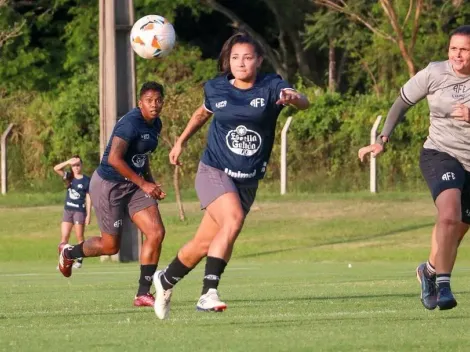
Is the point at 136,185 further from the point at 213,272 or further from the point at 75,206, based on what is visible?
the point at 75,206

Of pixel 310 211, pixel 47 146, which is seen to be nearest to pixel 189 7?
pixel 47 146

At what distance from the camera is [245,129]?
A: 34.8 feet

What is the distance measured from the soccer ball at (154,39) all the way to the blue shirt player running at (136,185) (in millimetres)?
3434

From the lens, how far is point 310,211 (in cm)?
3234

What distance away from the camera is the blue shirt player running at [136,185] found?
41.8ft

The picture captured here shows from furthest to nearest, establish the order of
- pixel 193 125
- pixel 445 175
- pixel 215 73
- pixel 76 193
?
pixel 215 73, pixel 76 193, pixel 193 125, pixel 445 175

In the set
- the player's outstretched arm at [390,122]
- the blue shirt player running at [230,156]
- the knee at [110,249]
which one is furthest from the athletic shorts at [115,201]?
the player's outstretched arm at [390,122]

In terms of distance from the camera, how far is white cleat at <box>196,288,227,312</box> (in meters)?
10.3

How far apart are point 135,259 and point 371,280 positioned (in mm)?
10048

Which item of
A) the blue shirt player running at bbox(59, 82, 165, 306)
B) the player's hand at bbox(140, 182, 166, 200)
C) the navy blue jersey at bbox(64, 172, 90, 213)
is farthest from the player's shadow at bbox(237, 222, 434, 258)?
the player's hand at bbox(140, 182, 166, 200)

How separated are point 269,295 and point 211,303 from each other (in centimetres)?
315

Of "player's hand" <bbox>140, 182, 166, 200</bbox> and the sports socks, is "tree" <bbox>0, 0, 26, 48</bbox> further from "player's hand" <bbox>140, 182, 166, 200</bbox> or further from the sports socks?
the sports socks

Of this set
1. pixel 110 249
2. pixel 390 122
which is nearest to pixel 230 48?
pixel 390 122

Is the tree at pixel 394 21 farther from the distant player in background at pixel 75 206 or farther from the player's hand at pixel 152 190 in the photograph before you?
the player's hand at pixel 152 190
